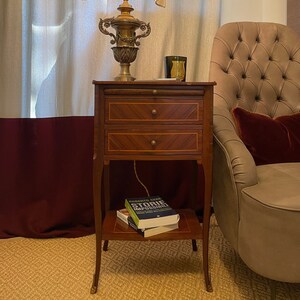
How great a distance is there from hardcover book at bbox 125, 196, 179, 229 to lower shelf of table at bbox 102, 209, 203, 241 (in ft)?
0.13

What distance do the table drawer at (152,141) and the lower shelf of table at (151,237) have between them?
1.05ft

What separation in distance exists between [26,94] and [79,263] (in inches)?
33.7

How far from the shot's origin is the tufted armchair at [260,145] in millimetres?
927

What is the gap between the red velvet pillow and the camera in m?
1.28

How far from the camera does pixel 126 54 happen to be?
4.19 feet

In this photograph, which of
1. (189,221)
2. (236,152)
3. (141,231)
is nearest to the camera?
(236,152)

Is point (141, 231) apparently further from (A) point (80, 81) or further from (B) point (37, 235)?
(A) point (80, 81)

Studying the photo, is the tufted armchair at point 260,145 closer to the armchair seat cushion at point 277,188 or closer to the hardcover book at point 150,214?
the armchair seat cushion at point 277,188

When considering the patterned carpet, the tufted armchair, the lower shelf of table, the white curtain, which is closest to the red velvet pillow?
the tufted armchair

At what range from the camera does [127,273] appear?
130 centimetres

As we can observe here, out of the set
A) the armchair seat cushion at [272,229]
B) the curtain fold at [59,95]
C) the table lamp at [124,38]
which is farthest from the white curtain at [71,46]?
the armchair seat cushion at [272,229]

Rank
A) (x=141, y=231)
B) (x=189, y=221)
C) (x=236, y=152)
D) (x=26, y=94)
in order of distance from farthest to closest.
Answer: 1. (x=26, y=94)
2. (x=189, y=221)
3. (x=141, y=231)
4. (x=236, y=152)

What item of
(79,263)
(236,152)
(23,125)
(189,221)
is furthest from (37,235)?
(236,152)

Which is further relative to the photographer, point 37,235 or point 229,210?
point 37,235
